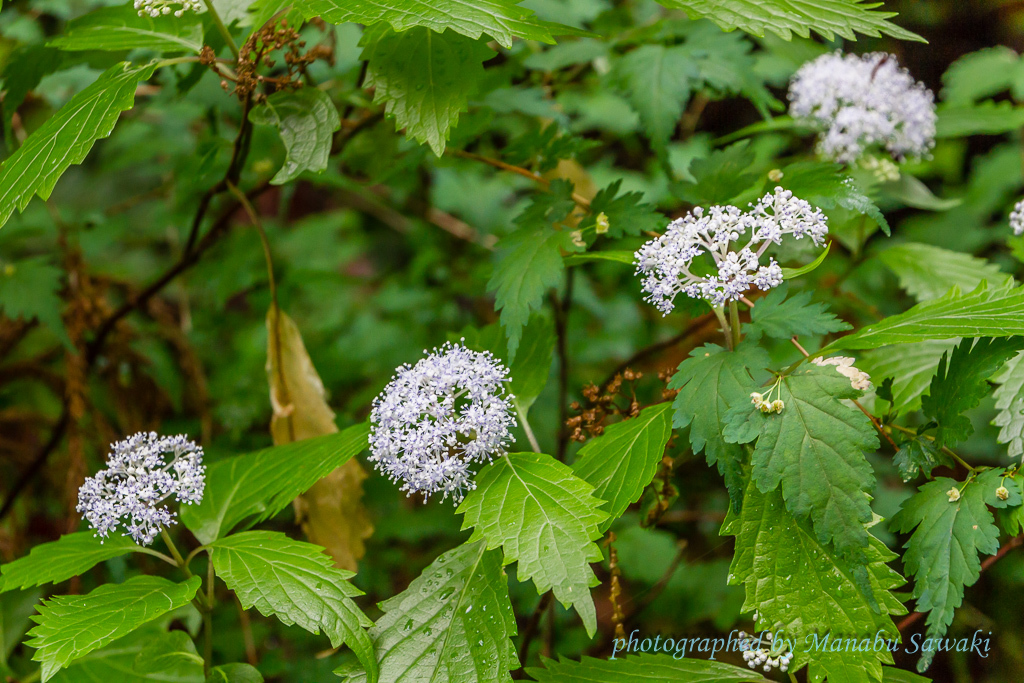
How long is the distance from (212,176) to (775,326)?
175 cm

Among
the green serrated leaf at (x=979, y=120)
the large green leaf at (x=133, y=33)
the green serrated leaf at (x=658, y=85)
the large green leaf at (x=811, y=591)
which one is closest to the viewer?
the large green leaf at (x=811, y=591)

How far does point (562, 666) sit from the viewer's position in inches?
51.2

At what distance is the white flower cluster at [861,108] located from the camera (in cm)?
190

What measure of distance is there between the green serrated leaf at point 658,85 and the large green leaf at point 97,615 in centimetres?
139

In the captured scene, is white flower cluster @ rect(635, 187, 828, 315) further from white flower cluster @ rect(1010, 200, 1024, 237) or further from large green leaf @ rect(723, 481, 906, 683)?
white flower cluster @ rect(1010, 200, 1024, 237)

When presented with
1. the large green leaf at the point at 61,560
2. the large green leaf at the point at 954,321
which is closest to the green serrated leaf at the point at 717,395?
the large green leaf at the point at 954,321

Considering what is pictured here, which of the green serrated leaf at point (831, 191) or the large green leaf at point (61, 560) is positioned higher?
the green serrated leaf at point (831, 191)

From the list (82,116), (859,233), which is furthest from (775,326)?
(82,116)

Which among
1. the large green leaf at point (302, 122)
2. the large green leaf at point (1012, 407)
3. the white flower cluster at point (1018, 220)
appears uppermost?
the large green leaf at point (302, 122)

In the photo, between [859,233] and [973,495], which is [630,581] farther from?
[973,495]

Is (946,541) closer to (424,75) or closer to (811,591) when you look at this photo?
(811,591)

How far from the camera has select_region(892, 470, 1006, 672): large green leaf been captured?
3.52 ft

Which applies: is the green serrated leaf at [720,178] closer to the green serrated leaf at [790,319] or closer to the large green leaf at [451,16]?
the green serrated leaf at [790,319]

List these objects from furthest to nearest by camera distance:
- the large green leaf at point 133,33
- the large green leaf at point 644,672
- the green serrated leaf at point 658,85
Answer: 1. the green serrated leaf at point 658,85
2. the large green leaf at point 133,33
3. the large green leaf at point 644,672
